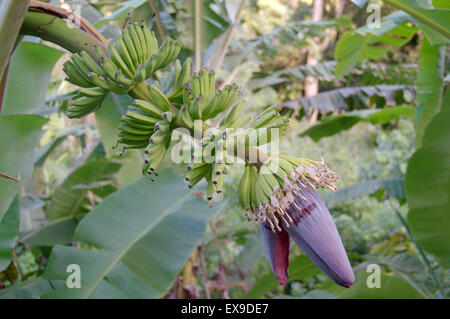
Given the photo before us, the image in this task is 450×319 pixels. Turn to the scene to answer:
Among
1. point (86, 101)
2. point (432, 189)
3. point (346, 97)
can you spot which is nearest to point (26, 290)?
point (86, 101)

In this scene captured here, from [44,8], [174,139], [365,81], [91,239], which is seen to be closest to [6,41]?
[44,8]

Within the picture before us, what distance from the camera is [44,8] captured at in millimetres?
375

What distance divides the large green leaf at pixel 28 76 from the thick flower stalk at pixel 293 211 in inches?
26.3

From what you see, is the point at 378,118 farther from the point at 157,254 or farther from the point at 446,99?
the point at 157,254

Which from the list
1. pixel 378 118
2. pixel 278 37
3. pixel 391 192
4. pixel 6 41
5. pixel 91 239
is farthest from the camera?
pixel 278 37

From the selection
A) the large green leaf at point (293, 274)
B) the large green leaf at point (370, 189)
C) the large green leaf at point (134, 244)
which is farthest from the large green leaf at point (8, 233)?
the large green leaf at point (370, 189)

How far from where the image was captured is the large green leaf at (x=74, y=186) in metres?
1.45

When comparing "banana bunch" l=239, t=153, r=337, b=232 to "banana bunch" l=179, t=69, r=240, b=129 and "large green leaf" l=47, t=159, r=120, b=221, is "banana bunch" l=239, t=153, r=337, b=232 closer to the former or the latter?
"banana bunch" l=179, t=69, r=240, b=129

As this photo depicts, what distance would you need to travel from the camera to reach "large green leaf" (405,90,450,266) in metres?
0.95

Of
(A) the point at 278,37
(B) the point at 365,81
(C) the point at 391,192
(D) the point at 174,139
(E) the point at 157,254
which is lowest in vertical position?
(E) the point at 157,254

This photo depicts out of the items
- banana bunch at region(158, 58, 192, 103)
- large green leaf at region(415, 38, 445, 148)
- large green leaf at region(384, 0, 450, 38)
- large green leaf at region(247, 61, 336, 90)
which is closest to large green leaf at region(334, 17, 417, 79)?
large green leaf at region(415, 38, 445, 148)

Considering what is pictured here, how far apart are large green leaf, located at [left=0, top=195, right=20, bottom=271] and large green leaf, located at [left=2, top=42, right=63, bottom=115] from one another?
26 centimetres

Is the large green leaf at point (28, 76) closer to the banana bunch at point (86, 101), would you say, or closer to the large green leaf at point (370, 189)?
the banana bunch at point (86, 101)

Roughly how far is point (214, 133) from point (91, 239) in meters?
0.84
